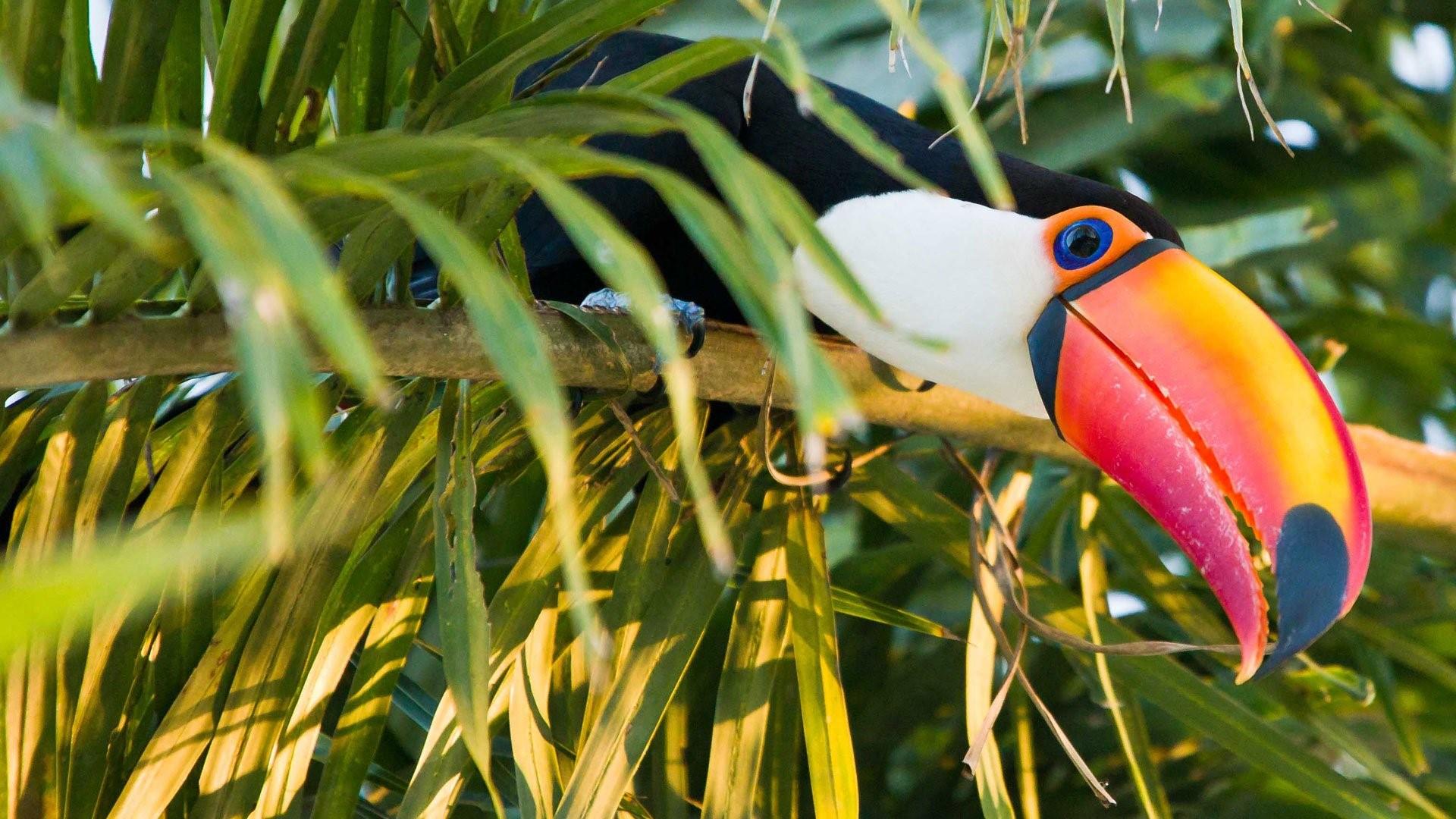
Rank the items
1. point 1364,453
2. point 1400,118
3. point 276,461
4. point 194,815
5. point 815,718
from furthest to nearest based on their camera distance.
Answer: point 1400,118 < point 1364,453 < point 815,718 < point 194,815 < point 276,461

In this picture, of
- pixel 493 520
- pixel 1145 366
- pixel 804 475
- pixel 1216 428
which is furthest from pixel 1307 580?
pixel 493 520

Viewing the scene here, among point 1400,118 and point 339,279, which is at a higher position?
point 339,279

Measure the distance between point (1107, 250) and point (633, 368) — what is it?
63 centimetres

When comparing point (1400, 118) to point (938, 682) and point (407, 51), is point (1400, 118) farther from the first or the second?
point (407, 51)

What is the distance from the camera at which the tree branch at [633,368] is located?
1040 millimetres

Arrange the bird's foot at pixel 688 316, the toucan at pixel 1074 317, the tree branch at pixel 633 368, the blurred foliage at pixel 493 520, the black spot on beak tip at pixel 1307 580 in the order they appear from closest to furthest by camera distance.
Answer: the blurred foliage at pixel 493 520 → the tree branch at pixel 633 368 → the black spot on beak tip at pixel 1307 580 → the toucan at pixel 1074 317 → the bird's foot at pixel 688 316

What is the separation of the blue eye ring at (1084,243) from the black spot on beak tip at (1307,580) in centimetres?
45

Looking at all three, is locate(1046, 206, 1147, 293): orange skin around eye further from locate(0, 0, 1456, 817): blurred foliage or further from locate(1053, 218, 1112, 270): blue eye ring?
locate(0, 0, 1456, 817): blurred foliage

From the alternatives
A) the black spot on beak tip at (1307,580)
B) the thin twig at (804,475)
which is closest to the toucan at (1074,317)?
the black spot on beak tip at (1307,580)

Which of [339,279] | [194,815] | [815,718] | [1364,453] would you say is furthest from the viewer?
[1364,453]

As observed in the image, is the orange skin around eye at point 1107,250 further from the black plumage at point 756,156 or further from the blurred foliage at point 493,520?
the blurred foliage at point 493,520

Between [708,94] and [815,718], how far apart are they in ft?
2.90

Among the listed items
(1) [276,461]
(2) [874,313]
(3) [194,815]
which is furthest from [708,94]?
(1) [276,461]

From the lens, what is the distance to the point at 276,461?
0.58m
